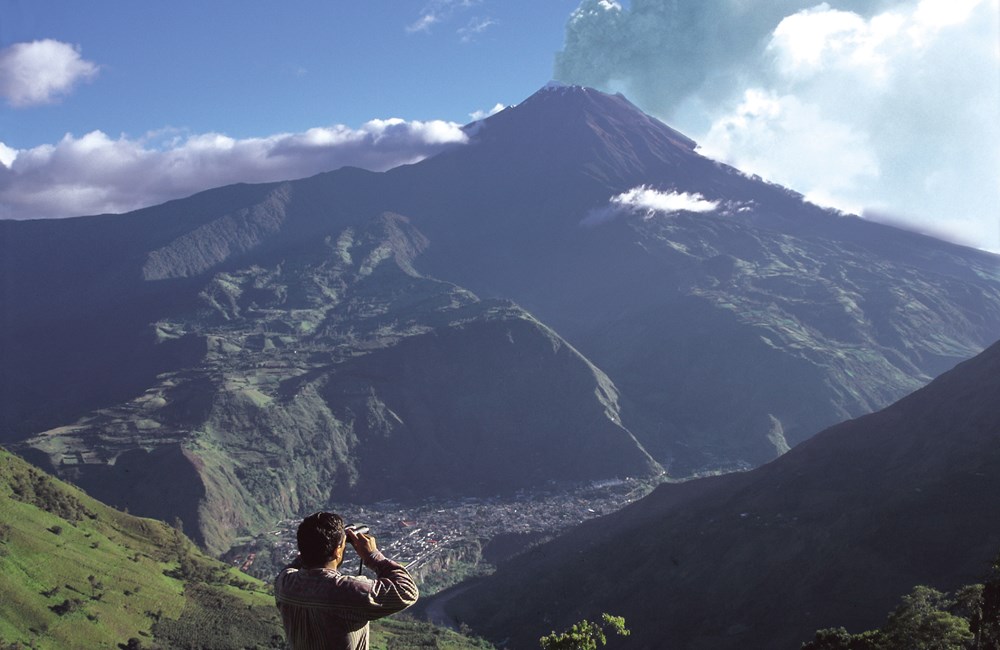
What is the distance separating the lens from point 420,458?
184 meters

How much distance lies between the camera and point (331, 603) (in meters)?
6.96

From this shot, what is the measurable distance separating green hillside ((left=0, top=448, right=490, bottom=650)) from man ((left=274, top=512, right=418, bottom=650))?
167ft

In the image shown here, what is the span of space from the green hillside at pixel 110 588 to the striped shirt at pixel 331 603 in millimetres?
50925

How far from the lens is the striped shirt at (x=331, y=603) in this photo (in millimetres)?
6977

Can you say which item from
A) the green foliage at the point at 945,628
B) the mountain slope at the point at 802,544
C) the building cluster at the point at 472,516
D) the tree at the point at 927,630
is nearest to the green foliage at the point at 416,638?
the mountain slope at the point at 802,544

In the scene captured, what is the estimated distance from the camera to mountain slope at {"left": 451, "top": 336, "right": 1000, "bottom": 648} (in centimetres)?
5884

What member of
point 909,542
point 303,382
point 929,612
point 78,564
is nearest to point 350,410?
point 303,382

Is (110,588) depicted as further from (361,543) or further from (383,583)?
(383,583)

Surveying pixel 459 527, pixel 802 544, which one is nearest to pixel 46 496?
pixel 802 544

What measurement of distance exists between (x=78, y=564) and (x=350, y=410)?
128 m

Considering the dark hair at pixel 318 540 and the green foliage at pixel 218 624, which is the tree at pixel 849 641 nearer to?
the dark hair at pixel 318 540

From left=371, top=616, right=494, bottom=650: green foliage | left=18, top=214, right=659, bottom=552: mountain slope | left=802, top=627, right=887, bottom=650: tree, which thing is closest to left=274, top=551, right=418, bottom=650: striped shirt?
left=802, top=627, right=887, bottom=650: tree

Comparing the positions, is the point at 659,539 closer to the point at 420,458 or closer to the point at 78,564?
the point at 78,564

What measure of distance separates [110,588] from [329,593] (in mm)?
63116
